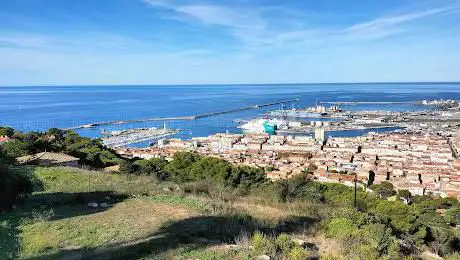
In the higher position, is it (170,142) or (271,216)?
(271,216)

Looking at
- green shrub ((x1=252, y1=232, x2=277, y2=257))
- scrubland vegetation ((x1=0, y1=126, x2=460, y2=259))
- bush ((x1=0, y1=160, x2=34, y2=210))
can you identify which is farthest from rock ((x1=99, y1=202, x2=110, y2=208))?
green shrub ((x1=252, y1=232, x2=277, y2=257))

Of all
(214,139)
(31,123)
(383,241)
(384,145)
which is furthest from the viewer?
(31,123)

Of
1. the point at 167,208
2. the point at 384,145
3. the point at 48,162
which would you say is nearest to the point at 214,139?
the point at 384,145

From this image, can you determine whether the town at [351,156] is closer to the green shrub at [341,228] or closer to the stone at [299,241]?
the green shrub at [341,228]

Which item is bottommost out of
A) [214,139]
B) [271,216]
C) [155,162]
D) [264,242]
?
[214,139]

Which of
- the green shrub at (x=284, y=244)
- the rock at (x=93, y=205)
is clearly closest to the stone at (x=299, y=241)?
the green shrub at (x=284, y=244)

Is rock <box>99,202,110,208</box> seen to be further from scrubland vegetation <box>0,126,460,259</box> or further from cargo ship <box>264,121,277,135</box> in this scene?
cargo ship <box>264,121,277,135</box>

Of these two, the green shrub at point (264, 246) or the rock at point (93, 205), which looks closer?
the green shrub at point (264, 246)

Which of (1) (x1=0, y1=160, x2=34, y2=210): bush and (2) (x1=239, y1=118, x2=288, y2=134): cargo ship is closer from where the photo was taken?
(1) (x1=0, y1=160, x2=34, y2=210): bush

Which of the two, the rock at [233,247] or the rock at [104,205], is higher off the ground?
the rock at [233,247]

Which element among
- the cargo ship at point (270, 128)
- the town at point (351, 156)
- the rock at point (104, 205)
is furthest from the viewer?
the cargo ship at point (270, 128)

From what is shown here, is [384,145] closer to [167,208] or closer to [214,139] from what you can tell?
[214,139]
